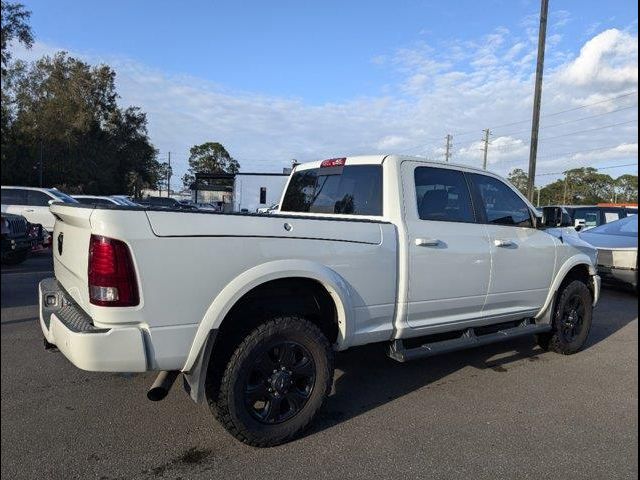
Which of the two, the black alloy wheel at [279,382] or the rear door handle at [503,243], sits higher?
the rear door handle at [503,243]

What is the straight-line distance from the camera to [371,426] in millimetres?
3578

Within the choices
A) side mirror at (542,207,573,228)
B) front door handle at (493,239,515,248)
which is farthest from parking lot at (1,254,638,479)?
side mirror at (542,207,573,228)

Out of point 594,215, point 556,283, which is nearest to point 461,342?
point 556,283

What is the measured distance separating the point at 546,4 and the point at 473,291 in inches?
575

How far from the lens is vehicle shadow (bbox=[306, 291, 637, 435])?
3908mm

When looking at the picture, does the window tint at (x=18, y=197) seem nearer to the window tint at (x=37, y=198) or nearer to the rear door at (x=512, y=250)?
the window tint at (x=37, y=198)

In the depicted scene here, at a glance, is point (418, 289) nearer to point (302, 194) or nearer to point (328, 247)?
point (328, 247)

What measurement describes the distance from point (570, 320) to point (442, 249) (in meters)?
2.34

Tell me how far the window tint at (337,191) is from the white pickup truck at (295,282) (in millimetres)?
16

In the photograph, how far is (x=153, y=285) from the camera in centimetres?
275

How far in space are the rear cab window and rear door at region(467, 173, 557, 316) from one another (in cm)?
102

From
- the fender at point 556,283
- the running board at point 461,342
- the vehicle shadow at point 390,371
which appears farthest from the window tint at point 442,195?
the fender at point 556,283

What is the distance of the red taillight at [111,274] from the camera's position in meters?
2.67

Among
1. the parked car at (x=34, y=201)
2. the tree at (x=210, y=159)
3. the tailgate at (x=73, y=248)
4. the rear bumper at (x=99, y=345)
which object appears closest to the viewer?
the rear bumper at (x=99, y=345)
